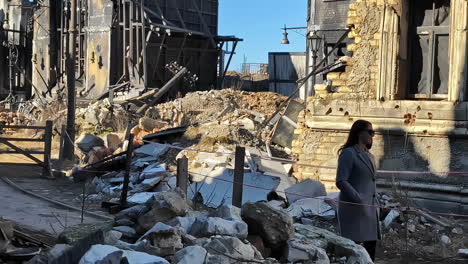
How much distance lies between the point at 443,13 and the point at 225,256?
7.04 m

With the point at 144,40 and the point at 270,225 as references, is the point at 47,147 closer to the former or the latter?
the point at 270,225

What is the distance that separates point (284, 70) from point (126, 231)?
96.4ft

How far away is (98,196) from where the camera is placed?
12570 mm

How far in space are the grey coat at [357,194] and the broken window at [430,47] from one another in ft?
17.0

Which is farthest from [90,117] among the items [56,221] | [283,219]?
[283,219]

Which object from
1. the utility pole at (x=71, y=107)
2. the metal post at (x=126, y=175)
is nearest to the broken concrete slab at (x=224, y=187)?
the metal post at (x=126, y=175)

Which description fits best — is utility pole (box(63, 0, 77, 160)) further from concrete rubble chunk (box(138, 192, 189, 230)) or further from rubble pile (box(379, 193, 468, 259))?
concrete rubble chunk (box(138, 192, 189, 230))

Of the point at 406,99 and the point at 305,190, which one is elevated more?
the point at 406,99

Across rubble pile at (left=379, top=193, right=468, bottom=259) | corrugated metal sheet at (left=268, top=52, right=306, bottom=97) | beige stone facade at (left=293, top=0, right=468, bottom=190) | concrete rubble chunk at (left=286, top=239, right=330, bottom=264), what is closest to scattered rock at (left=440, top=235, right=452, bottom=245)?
rubble pile at (left=379, top=193, right=468, bottom=259)

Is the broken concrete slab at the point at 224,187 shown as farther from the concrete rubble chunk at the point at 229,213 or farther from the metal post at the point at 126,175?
the concrete rubble chunk at the point at 229,213

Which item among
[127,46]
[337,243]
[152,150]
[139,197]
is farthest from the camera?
[127,46]

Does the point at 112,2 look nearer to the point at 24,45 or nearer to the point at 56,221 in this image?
the point at 24,45

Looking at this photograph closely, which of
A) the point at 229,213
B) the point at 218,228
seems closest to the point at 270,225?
the point at 229,213

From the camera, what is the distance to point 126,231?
6.27m
